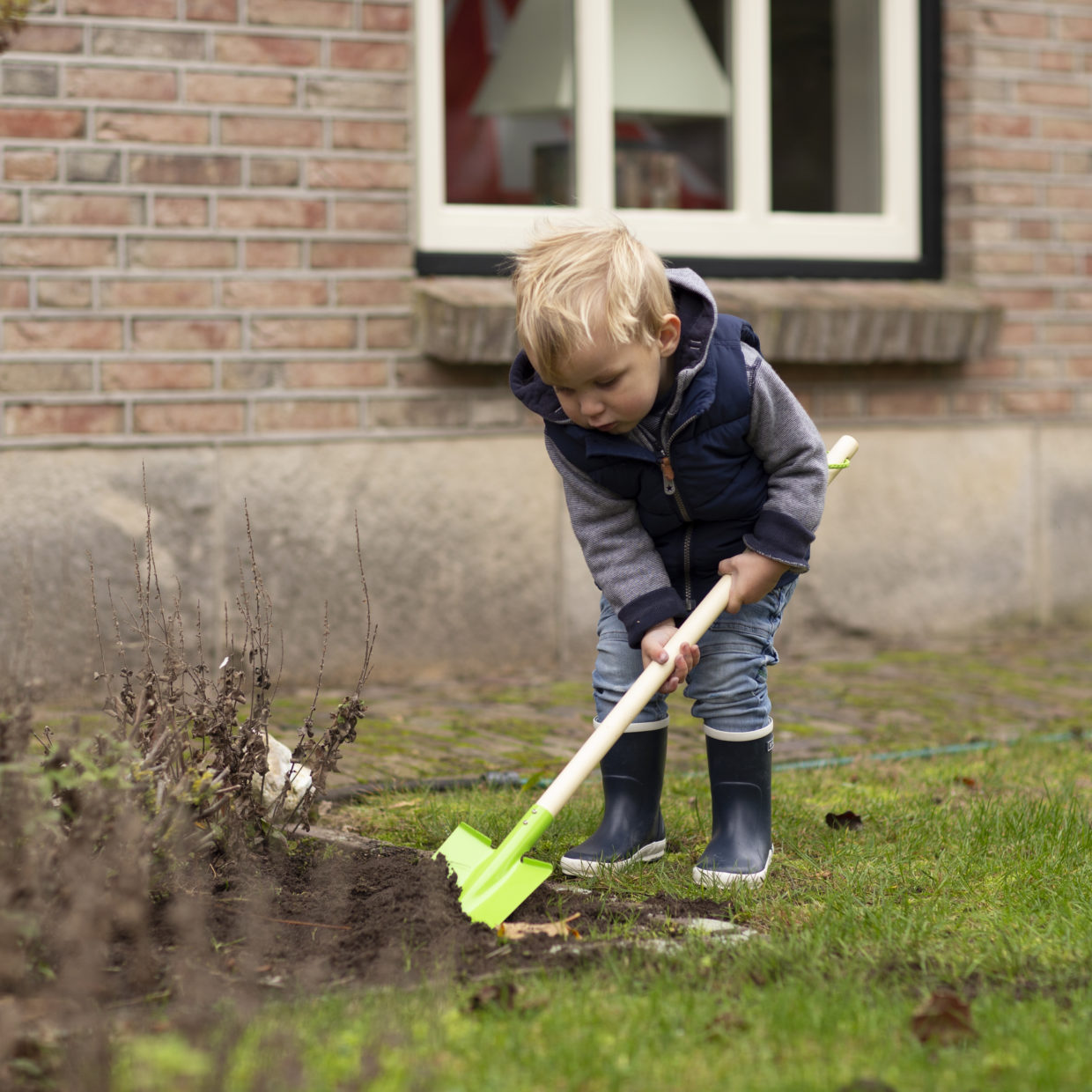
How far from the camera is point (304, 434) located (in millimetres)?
4727

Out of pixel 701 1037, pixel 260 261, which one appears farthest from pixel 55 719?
pixel 701 1037

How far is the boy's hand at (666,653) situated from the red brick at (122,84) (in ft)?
8.94

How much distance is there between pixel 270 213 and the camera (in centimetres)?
467

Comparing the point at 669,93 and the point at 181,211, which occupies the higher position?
the point at 669,93

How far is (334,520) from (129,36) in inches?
62.5

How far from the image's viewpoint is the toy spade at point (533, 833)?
7.95 ft

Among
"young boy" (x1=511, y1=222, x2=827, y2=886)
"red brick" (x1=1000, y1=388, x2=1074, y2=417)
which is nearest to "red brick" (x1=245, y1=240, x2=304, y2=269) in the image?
"young boy" (x1=511, y1=222, x2=827, y2=886)

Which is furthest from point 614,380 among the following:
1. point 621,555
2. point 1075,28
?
point 1075,28

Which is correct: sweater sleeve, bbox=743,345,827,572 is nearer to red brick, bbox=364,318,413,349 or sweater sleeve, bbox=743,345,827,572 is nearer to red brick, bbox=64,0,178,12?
red brick, bbox=364,318,413,349

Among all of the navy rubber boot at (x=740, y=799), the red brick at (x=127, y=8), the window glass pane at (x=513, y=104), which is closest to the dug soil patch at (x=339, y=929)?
the navy rubber boot at (x=740, y=799)

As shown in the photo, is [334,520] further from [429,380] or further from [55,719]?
[55,719]

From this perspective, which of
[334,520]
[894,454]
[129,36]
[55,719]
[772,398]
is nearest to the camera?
[772,398]

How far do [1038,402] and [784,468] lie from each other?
3.36 meters

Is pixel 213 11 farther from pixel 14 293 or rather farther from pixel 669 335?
pixel 669 335
